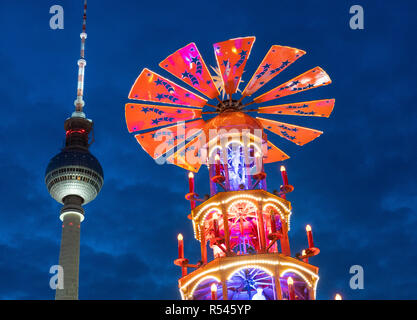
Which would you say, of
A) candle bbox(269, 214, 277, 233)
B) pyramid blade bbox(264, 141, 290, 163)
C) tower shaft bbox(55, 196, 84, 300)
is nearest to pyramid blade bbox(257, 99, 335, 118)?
pyramid blade bbox(264, 141, 290, 163)

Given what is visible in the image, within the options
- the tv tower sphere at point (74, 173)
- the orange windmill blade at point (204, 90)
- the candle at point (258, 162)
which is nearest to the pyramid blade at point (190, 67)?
the orange windmill blade at point (204, 90)

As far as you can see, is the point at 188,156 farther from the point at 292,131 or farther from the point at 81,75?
the point at 81,75

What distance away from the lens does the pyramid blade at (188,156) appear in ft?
76.3

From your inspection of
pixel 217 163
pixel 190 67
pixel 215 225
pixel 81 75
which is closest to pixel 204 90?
pixel 190 67

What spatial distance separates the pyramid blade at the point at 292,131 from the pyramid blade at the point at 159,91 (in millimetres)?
3495

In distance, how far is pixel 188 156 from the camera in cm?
2364

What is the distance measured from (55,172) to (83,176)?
20.4ft

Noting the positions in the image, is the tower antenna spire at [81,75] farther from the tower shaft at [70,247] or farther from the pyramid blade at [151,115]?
the pyramid blade at [151,115]

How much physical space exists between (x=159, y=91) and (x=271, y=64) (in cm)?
477

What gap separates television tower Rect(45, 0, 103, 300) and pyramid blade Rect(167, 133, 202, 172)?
279ft

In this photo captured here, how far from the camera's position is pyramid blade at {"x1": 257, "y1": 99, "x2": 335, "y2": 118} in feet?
71.9

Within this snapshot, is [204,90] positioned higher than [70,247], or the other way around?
[70,247]

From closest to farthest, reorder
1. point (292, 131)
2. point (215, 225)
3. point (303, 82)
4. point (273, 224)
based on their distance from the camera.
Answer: point (273, 224), point (215, 225), point (303, 82), point (292, 131)
